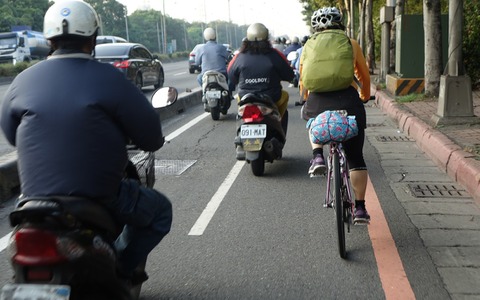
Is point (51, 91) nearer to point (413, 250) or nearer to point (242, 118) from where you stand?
point (413, 250)

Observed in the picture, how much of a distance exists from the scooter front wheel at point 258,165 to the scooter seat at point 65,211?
4.65m

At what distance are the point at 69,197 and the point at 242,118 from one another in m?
4.92

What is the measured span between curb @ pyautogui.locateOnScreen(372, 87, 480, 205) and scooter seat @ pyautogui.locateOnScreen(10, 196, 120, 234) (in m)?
4.30

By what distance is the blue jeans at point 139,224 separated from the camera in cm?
305

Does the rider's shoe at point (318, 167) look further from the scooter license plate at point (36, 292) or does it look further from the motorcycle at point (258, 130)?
the scooter license plate at point (36, 292)

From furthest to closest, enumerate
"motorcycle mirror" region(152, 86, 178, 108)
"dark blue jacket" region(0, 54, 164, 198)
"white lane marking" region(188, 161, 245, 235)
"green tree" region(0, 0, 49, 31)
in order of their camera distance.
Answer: "green tree" region(0, 0, 49, 31), "white lane marking" region(188, 161, 245, 235), "motorcycle mirror" region(152, 86, 178, 108), "dark blue jacket" region(0, 54, 164, 198)

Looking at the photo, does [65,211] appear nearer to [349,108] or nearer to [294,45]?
[349,108]

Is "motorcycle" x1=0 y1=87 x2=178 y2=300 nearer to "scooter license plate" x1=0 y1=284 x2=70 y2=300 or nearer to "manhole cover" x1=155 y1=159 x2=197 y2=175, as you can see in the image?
"scooter license plate" x1=0 y1=284 x2=70 y2=300

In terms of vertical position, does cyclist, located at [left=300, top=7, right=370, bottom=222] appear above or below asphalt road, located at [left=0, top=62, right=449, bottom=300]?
above

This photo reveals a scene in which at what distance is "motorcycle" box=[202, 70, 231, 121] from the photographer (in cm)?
1262

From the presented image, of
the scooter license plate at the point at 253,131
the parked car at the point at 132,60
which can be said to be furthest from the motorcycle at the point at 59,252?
the parked car at the point at 132,60

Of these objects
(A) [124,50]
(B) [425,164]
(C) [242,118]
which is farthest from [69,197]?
(A) [124,50]

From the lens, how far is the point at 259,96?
7.44 metres

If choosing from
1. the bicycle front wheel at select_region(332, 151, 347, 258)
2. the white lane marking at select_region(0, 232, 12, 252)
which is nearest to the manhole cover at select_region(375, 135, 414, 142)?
the bicycle front wheel at select_region(332, 151, 347, 258)
